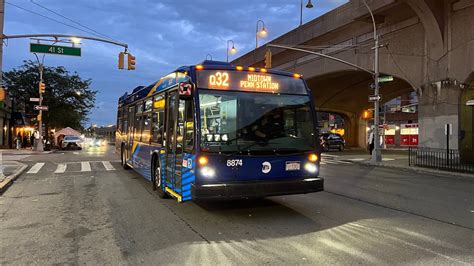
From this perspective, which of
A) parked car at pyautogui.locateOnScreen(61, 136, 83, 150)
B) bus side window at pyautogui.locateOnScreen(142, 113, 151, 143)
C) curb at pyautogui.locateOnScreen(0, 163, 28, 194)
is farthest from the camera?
parked car at pyautogui.locateOnScreen(61, 136, 83, 150)

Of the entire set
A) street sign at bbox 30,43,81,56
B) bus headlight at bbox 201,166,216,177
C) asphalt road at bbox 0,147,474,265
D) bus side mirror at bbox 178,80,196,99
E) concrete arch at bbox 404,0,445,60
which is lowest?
asphalt road at bbox 0,147,474,265

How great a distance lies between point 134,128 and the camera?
13.8m

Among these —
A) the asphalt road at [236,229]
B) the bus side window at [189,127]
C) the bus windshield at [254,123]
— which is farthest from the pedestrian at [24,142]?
the bus windshield at [254,123]

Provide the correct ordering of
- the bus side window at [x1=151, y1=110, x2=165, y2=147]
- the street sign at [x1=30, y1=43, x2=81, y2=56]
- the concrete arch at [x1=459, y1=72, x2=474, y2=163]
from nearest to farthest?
the bus side window at [x1=151, y1=110, x2=165, y2=147] → the street sign at [x1=30, y1=43, x2=81, y2=56] → the concrete arch at [x1=459, y1=72, x2=474, y2=163]

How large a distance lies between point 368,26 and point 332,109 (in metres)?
21.4

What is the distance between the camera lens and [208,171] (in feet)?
23.1

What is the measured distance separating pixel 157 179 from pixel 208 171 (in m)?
3.63

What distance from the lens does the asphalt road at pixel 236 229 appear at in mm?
5387

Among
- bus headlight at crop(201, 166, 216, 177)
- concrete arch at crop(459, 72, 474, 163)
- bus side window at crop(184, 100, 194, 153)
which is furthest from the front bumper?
concrete arch at crop(459, 72, 474, 163)

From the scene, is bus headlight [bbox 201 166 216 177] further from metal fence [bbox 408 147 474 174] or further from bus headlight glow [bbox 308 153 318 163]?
metal fence [bbox 408 147 474 174]

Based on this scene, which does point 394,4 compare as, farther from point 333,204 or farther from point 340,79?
point 333,204

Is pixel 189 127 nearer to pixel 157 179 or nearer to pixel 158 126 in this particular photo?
pixel 158 126

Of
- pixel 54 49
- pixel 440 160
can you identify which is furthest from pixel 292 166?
pixel 440 160

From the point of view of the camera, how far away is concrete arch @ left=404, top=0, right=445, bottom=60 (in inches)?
859
